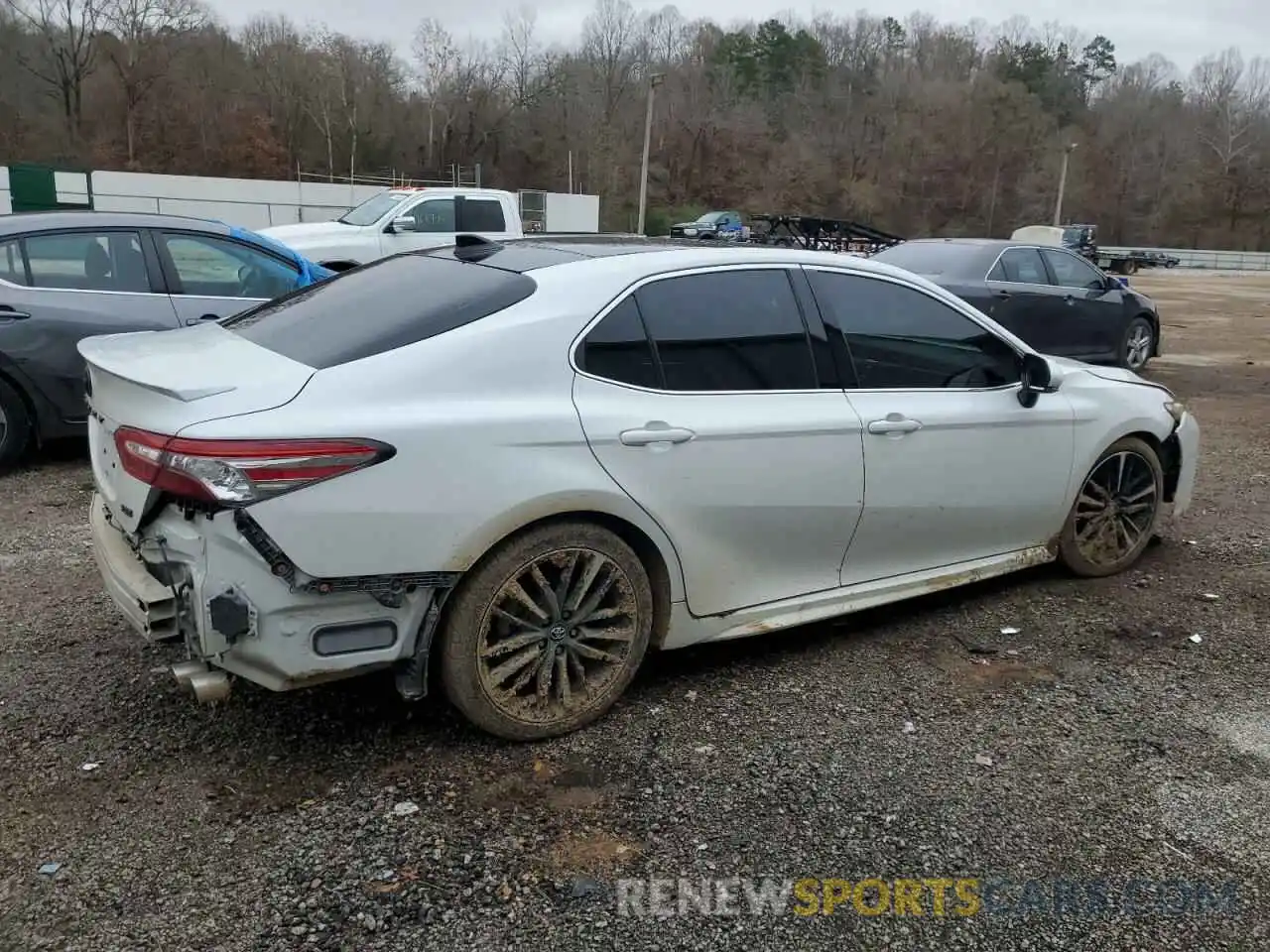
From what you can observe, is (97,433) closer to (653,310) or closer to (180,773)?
(180,773)

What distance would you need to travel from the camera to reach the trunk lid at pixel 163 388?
9.37 feet

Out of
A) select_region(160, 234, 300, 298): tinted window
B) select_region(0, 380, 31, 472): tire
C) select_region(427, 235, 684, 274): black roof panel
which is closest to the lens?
select_region(427, 235, 684, 274): black roof panel

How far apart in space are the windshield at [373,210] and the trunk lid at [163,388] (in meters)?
10.7

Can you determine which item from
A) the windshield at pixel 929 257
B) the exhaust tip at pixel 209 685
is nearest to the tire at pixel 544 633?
the exhaust tip at pixel 209 685

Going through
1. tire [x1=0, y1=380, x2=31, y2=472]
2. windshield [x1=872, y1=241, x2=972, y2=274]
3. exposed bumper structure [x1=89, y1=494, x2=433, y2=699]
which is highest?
windshield [x1=872, y1=241, x2=972, y2=274]

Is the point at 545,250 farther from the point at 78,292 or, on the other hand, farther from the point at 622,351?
the point at 78,292

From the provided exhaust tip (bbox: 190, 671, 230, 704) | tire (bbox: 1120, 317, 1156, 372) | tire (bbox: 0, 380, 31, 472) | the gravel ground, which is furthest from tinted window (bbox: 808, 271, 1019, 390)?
tire (bbox: 1120, 317, 1156, 372)

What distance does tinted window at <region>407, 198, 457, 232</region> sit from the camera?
13852mm

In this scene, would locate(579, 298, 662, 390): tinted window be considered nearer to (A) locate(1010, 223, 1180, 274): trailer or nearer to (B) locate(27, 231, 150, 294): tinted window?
(B) locate(27, 231, 150, 294): tinted window

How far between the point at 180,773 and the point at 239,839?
43cm

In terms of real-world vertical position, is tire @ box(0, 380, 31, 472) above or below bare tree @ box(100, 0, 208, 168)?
below

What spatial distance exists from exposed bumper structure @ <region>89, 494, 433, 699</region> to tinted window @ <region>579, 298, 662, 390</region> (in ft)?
2.98

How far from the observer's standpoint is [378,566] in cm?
A: 286

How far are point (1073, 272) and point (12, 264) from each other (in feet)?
33.1
